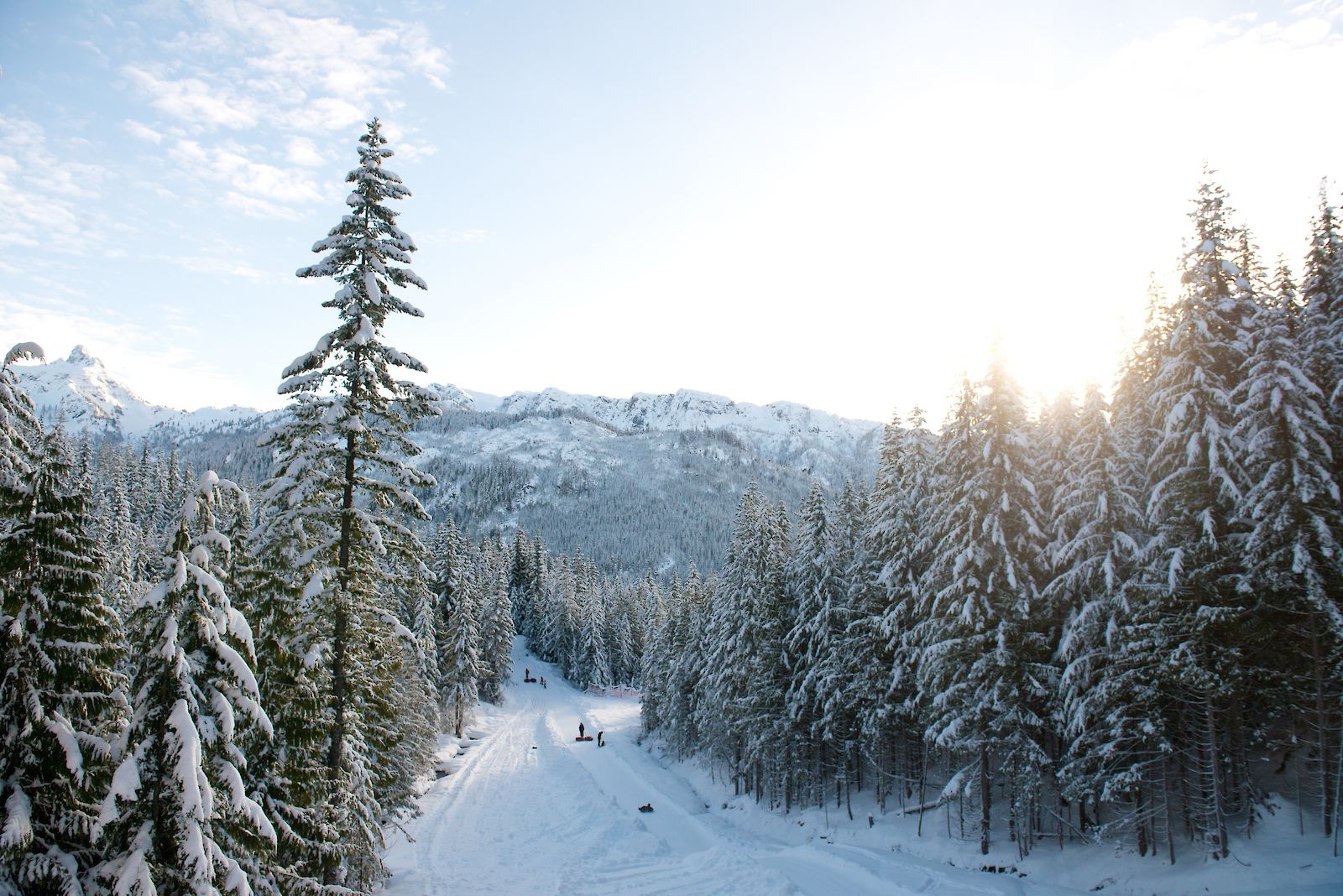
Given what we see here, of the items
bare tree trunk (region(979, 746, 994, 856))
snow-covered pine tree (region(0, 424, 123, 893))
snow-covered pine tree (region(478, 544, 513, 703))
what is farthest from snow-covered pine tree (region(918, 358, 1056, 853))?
snow-covered pine tree (region(478, 544, 513, 703))

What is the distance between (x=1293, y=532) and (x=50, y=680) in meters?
26.6

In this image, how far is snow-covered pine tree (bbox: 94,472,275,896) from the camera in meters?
9.52

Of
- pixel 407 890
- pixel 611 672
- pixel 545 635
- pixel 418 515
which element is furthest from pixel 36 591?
pixel 545 635

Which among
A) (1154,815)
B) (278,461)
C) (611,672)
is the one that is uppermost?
(278,461)

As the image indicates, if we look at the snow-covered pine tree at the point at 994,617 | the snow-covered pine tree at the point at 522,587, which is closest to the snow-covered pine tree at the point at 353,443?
Answer: the snow-covered pine tree at the point at 994,617

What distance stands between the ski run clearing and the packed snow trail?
97 mm

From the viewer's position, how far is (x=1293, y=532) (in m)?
17.6

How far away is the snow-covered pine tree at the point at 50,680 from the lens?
9.66 metres

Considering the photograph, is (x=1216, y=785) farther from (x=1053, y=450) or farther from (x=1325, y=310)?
(x=1325, y=310)

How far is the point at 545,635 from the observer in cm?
10331

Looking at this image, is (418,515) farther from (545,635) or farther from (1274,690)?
(545,635)

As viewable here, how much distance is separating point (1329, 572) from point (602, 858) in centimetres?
2660

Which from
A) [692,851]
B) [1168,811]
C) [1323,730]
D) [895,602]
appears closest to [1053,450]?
[895,602]

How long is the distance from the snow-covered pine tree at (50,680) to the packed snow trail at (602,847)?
54.9 feet
